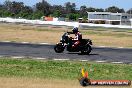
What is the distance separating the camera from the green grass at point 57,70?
A: 1570 cm

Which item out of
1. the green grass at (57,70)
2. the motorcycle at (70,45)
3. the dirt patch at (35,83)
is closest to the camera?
the dirt patch at (35,83)

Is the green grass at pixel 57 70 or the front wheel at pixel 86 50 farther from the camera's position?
the front wheel at pixel 86 50

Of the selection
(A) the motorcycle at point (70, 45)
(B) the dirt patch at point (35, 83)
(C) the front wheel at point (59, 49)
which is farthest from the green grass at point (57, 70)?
(C) the front wheel at point (59, 49)

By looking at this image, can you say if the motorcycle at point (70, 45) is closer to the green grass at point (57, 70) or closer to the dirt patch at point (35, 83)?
the green grass at point (57, 70)

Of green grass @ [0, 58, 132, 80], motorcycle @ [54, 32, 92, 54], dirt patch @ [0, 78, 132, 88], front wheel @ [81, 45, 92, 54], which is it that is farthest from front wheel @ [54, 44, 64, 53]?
dirt patch @ [0, 78, 132, 88]

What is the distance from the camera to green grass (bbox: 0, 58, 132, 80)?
1570cm

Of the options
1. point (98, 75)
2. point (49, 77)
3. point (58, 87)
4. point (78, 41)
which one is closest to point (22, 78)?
point (49, 77)

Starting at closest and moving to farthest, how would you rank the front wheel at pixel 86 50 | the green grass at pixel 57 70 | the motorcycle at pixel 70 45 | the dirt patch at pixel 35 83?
1. the dirt patch at pixel 35 83
2. the green grass at pixel 57 70
3. the motorcycle at pixel 70 45
4. the front wheel at pixel 86 50

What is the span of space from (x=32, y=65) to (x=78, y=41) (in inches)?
267

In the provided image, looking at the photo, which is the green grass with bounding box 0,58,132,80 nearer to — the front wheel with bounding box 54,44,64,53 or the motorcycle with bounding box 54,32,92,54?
the motorcycle with bounding box 54,32,92,54

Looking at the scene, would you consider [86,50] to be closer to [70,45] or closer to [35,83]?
[70,45]

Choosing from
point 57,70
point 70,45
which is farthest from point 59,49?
point 57,70

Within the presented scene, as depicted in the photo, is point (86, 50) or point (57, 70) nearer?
point (57, 70)

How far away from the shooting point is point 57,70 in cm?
1714
